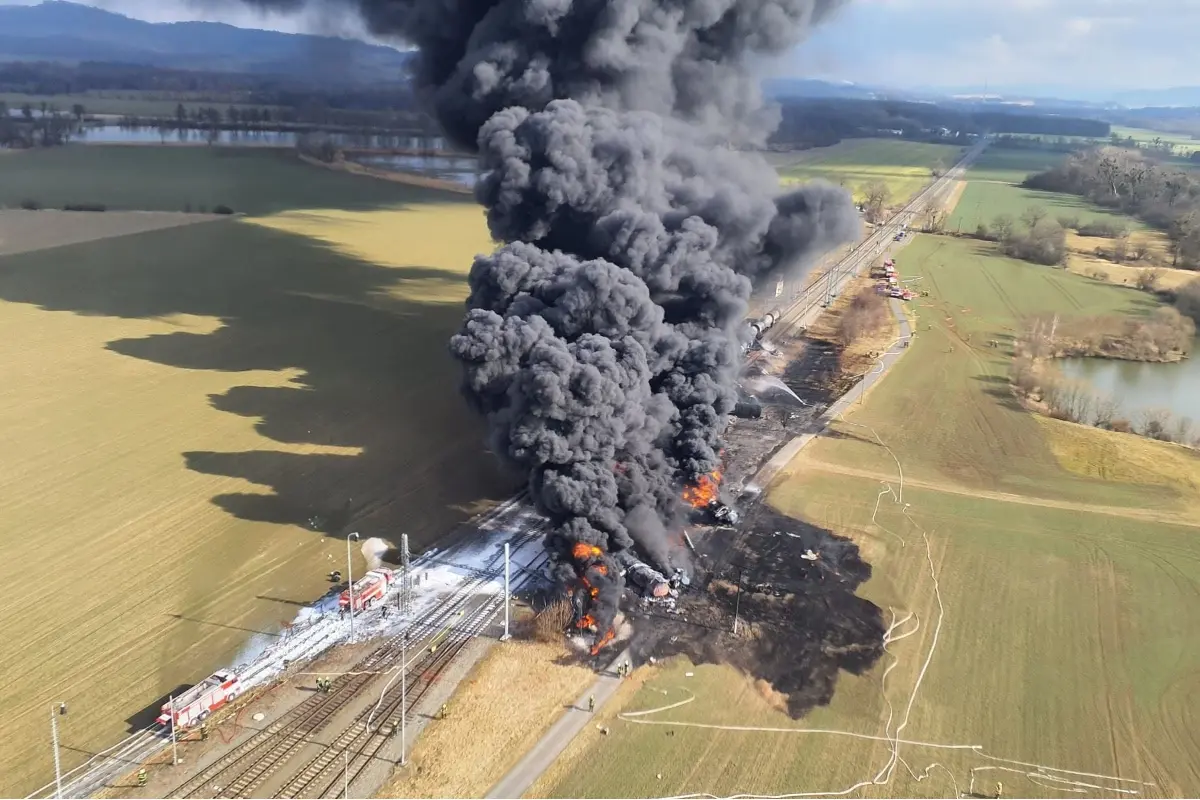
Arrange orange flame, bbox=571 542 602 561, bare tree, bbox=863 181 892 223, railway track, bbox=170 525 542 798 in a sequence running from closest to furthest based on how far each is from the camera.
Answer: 1. railway track, bbox=170 525 542 798
2. orange flame, bbox=571 542 602 561
3. bare tree, bbox=863 181 892 223

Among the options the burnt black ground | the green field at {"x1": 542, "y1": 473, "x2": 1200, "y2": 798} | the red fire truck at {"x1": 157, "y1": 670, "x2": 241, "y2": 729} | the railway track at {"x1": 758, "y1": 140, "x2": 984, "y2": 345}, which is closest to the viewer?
the red fire truck at {"x1": 157, "y1": 670, "x2": 241, "y2": 729}

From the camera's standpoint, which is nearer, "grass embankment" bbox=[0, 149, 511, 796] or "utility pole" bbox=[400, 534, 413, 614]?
"grass embankment" bbox=[0, 149, 511, 796]

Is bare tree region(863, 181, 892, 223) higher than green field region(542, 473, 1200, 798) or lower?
higher

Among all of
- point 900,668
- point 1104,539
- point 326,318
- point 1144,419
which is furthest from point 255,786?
point 1144,419

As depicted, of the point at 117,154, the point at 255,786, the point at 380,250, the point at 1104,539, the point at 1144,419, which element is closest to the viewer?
the point at 255,786

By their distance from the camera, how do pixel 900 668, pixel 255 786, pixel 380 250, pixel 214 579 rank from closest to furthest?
1. pixel 255 786
2. pixel 900 668
3. pixel 214 579
4. pixel 380 250

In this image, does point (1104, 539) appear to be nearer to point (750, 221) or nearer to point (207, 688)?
point (750, 221)

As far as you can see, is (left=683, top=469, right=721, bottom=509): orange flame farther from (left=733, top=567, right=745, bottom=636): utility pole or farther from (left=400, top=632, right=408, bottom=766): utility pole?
(left=400, top=632, right=408, bottom=766): utility pole

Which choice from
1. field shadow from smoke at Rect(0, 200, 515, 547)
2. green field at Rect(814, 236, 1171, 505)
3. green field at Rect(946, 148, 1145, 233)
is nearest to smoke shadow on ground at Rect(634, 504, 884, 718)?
green field at Rect(814, 236, 1171, 505)
